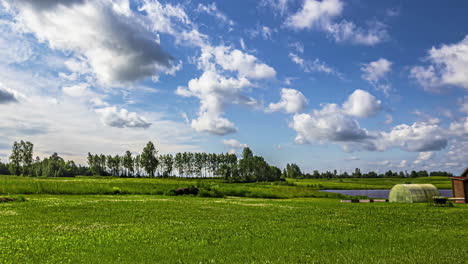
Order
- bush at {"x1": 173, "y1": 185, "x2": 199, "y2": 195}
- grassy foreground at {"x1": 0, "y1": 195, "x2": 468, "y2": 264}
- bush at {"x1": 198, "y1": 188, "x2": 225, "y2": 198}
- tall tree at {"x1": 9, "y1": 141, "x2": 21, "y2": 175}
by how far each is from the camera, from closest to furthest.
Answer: grassy foreground at {"x1": 0, "y1": 195, "x2": 468, "y2": 264}, bush at {"x1": 173, "y1": 185, "x2": 199, "y2": 195}, bush at {"x1": 198, "y1": 188, "x2": 225, "y2": 198}, tall tree at {"x1": 9, "y1": 141, "x2": 21, "y2": 175}

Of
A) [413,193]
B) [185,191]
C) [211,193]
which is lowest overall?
[211,193]

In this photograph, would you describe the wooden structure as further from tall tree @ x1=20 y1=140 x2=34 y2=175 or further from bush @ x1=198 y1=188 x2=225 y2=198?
tall tree @ x1=20 y1=140 x2=34 y2=175

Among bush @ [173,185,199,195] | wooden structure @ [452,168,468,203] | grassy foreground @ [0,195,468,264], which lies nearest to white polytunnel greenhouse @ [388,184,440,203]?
wooden structure @ [452,168,468,203]

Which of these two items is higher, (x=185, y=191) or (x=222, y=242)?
(x=222, y=242)

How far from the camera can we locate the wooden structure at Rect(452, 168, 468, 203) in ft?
178

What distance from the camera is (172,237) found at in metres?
17.4

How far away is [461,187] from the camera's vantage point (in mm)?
56844

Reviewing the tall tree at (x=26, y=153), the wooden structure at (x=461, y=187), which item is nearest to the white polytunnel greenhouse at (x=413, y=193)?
the wooden structure at (x=461, y=187)

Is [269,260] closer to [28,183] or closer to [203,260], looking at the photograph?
[203,260]

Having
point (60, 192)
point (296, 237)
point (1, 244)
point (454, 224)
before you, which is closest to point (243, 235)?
point (296, 237)

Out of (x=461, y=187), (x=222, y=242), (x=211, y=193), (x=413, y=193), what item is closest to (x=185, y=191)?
(x=211, y=193)

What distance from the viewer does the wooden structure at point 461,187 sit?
178 ft

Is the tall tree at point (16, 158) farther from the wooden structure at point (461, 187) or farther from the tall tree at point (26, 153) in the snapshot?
the wooden structure at point (461, 187)

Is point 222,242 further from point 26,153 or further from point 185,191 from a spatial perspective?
point 26,153
